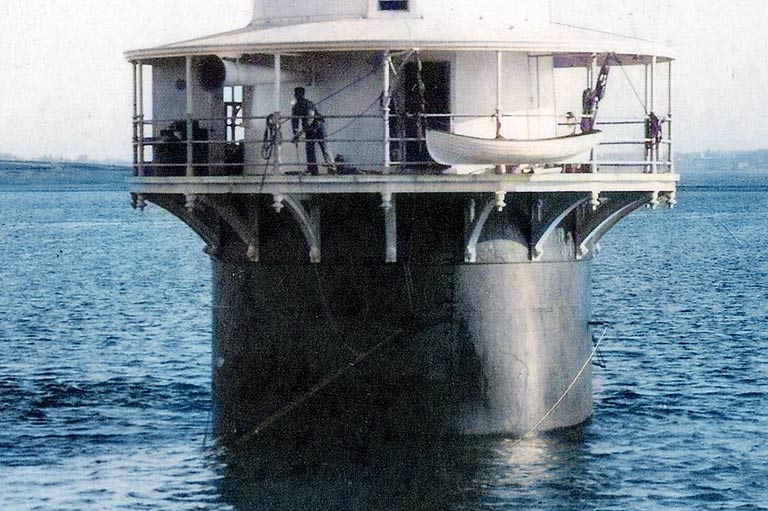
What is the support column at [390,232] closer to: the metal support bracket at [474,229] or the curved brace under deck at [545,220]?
the metal support bracket at [474,229]

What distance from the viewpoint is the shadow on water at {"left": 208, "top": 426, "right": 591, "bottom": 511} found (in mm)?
32344

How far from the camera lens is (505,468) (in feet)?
108

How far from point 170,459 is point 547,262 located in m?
7.88

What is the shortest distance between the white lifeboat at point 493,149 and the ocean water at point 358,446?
4960 mm

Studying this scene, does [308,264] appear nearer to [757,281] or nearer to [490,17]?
[490,17]

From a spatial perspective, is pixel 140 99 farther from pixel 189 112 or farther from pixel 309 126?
pixel 309 126

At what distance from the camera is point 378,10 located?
34438 millimetres

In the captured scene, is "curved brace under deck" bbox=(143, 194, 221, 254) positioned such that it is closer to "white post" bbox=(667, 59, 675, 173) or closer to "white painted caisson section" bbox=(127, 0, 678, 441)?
"white painted caisson section" bbox=(127, 0, 678, 441)

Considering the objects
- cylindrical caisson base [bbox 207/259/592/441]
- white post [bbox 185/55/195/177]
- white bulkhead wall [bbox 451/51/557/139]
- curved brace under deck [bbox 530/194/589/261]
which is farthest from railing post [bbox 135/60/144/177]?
curved brace under deck [bbox 530/194/589/261]

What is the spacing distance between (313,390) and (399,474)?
6.99ft

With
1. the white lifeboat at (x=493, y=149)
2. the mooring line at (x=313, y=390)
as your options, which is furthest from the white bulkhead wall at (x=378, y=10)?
the mooring line at (x=313, y=390)

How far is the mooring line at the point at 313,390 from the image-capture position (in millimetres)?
33125

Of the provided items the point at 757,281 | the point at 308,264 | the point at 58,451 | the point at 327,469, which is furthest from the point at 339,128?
the point at 757,281

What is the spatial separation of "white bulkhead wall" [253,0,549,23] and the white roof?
0.17 m
